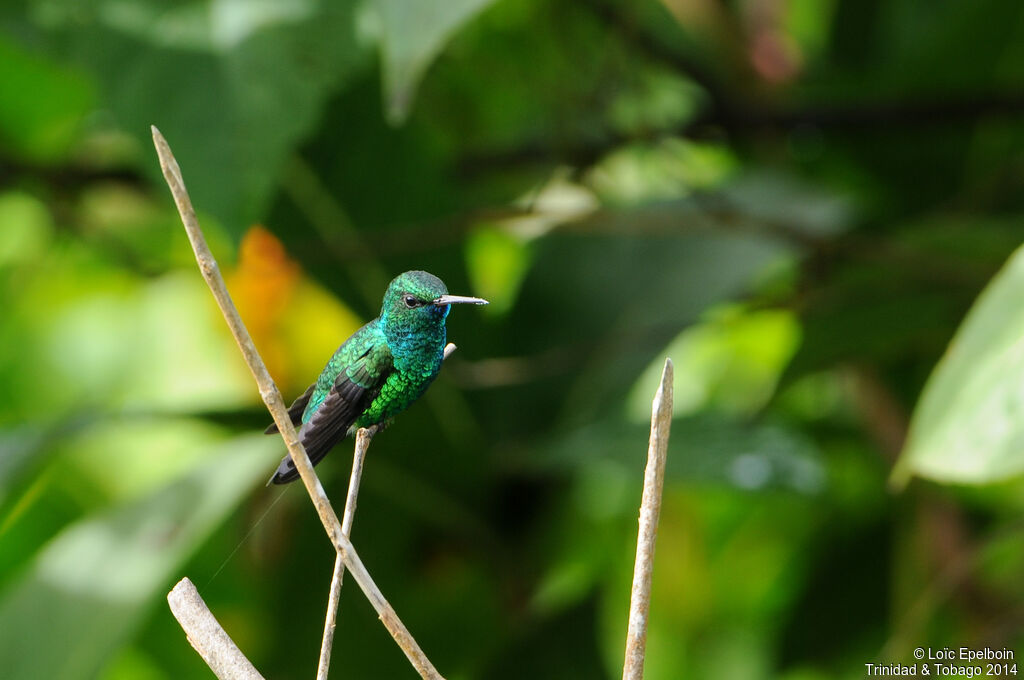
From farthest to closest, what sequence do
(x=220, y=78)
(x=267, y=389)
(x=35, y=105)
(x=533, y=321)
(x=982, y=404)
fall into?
1. (x=35, y=105)
2. (x=533, y=321)
3. (x=220, y=78)
4. (x=982, y=404)
5. (x=267, y=389)

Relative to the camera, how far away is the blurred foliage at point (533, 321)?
2.07 feet

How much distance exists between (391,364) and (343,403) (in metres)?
0.02

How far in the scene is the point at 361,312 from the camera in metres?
0.72

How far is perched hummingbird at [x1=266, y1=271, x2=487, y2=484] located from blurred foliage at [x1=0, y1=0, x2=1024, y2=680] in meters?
0.13

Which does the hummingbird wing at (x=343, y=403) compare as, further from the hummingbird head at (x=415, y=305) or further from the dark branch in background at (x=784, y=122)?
the dark branch in background at (x=784, y=122)

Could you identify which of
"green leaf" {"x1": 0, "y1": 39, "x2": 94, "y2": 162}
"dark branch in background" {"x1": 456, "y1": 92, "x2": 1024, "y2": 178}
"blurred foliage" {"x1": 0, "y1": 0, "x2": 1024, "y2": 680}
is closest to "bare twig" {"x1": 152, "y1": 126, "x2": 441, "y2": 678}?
"blurred foliage" {"x1": 0, "y1": 0, "x2": 1024, "y2": 680}

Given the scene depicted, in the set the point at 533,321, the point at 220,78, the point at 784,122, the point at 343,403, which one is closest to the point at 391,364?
the point at 343,403

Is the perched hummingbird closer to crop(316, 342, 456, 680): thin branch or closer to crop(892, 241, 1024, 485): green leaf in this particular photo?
crop(316, 342, 456, 680): thin branch

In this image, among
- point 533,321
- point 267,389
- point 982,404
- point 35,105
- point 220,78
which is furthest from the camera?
point 35,105

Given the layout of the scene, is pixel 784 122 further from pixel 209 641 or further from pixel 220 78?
pixel 209 641

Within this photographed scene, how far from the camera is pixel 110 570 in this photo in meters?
0.64

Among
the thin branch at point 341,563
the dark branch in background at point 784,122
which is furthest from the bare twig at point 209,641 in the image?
the dark branch in background at point 784,122

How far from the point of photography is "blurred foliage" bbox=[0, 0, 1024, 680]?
0.63 metres

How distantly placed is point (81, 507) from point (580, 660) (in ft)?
1.73
